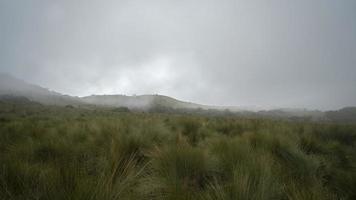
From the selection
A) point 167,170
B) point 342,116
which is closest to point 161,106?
point 342,116

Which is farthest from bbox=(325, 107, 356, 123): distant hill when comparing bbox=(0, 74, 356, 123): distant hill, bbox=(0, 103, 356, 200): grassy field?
bbox=(0, 103, 356, 200): grassy field

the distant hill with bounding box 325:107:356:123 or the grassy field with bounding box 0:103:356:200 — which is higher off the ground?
the distant hill with bounding box 325:107:356:123

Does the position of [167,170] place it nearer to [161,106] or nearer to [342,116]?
[342,116]

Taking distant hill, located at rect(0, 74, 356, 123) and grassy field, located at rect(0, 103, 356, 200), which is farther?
distant hill, located at rect(0, 74, 356, 123)

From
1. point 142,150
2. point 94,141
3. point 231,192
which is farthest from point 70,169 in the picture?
point 94,141

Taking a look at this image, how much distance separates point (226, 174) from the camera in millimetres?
3420

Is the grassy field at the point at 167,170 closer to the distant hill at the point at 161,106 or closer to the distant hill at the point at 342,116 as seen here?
the distant hill at the point at 161,106

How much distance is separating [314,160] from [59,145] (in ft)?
15.6

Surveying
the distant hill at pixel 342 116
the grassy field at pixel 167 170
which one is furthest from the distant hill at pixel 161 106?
the grassy field at pixel 167 170

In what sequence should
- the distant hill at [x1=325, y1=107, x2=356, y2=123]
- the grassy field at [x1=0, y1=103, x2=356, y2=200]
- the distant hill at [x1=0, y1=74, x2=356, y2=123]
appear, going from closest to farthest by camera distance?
1. the grassy field at [x1=0, y1=103, x2=356, y2=200]
2. the distant hill at [x1=325, y1=107, x2=356, y2=123]
3. the distant hill at [x1=0, y1=74, x2=356, y2=123]

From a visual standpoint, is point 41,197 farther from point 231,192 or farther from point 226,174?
point 226,174

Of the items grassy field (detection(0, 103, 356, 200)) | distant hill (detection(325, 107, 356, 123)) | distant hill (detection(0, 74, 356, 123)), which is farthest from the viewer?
distant hill (detection(0, 74, 356, 123))

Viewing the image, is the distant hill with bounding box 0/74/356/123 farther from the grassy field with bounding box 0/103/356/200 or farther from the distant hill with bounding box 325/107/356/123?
the grassy field with bounding box 0/103/356/200

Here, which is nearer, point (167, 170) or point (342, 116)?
point (167, 170)
